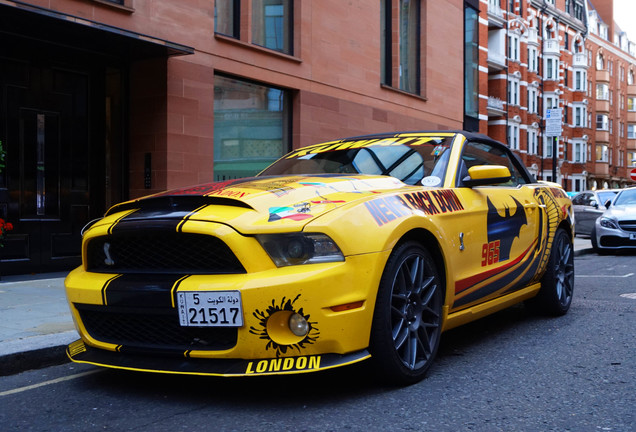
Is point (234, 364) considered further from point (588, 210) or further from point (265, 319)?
point (588, 210)

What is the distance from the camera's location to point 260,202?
3705mm

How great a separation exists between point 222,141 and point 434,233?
8.79 metres

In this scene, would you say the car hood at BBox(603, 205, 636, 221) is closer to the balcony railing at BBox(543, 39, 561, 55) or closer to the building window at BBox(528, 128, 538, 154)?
the building window at BBox(528, 128, 538, 154)

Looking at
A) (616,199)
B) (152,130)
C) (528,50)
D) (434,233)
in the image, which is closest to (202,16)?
(152,130)

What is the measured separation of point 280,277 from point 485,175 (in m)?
1.96

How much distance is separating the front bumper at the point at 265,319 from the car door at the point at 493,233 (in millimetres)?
1101

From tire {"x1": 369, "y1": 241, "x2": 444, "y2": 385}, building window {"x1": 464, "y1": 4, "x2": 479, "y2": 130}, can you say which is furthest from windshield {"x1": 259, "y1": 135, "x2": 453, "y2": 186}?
building window {"x1": 464, "y1": 4, "x2": 479, "y2": 130}

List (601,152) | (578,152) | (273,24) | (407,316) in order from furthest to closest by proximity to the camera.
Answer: (601,152), (578,152), (273,24), (407,316)

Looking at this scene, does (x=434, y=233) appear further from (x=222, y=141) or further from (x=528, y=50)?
(x=528, y=50)

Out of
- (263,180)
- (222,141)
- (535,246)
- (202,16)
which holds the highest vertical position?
(202,16)

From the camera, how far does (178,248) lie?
142 inches

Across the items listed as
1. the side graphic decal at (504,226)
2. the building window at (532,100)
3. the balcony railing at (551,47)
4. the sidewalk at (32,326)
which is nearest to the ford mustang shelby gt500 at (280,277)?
the side graphic decal at (504,226)

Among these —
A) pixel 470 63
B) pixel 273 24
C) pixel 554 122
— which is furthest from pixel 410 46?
pixel 273 24

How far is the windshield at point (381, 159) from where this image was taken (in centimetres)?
476
